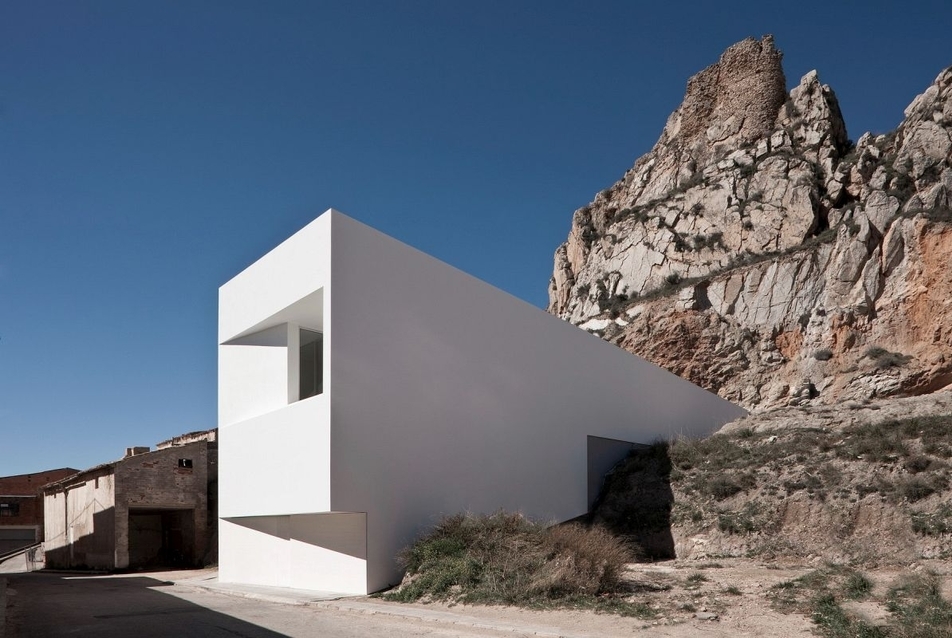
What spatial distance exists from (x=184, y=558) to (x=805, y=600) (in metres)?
21.9

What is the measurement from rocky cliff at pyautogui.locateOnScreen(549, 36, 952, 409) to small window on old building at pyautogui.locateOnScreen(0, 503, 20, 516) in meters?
34.8

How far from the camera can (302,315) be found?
1614 centimetres

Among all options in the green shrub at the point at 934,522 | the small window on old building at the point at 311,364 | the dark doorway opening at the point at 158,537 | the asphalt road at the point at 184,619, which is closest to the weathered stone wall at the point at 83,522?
the dark doorway opening at the point at 158,537

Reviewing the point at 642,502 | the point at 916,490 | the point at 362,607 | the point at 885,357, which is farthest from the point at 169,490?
the point at 885,357

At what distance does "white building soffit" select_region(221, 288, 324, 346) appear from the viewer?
49.5 ft

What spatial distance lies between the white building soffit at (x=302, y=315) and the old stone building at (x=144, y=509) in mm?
9866

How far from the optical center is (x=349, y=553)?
48.6 ft

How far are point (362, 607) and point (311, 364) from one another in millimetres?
6074

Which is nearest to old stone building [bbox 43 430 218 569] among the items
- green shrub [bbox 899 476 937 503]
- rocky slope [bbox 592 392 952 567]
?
rocky slope [bbox 592 392 952 567]

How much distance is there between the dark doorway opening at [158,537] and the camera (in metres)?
26.7

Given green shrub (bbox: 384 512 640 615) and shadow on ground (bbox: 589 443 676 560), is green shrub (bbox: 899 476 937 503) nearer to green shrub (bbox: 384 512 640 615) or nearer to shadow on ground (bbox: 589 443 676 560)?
shadow on ground (bbox: 589 443 676 560)

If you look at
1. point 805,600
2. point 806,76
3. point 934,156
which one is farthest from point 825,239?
point 805,600

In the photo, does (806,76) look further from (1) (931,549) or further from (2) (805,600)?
(2) (805,600)

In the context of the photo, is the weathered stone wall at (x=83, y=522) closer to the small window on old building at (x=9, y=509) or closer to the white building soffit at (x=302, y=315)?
the white building soffit at (x=302, y=315)
